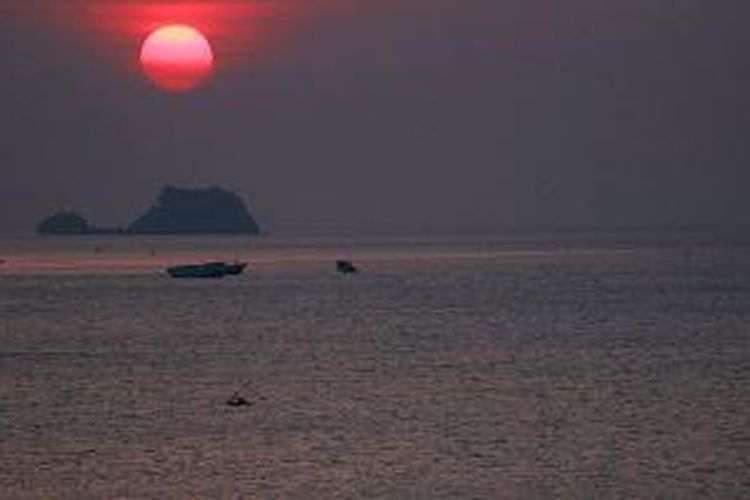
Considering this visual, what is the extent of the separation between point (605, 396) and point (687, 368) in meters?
15.5

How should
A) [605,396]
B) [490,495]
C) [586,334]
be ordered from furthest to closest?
[586,334]
[605,396]
[490,495]

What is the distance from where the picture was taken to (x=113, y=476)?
179ft

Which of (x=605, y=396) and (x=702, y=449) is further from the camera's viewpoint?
(x=605, y=396)

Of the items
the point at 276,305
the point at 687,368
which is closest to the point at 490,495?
the point at 687,368

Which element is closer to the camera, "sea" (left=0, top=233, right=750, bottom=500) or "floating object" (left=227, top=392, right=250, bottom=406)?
"sea" (left=0, top=233, right=750, bottom=500)

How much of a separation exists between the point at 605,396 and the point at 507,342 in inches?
1343

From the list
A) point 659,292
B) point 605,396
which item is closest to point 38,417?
point 605,396

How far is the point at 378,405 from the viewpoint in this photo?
73250 mm

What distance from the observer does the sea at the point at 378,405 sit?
53781mm

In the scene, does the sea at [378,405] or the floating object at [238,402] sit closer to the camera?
the sea at [378,405]

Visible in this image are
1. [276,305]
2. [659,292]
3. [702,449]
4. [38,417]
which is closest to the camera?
[702,449]

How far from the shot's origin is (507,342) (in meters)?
111

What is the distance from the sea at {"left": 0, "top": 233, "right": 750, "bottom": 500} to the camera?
5378 cm

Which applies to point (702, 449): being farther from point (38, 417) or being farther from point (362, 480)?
point (38, 417)
